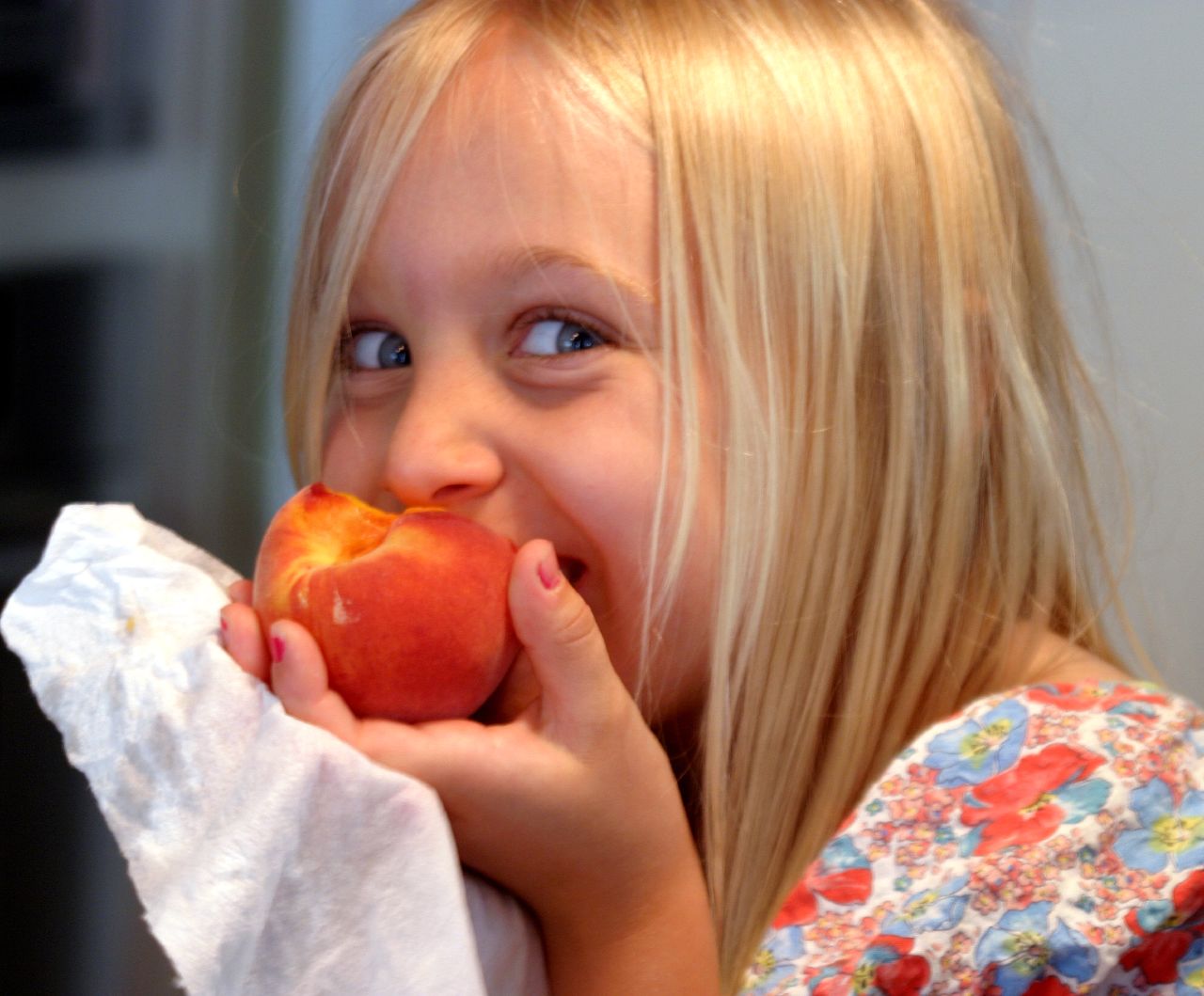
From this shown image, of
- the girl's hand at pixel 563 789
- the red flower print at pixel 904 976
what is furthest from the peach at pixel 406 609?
the red flower print at pixel 904 976

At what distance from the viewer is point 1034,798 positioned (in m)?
0.72

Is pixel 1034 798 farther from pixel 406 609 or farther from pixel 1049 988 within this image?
pixel 406 609

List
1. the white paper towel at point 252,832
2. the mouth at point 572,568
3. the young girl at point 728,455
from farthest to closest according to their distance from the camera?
1. the mouth at point 572,568
2. the young girl at point 728,455
3. the white paper towel at point 252,832

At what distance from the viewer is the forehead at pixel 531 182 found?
2.68ft

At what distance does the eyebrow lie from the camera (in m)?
0.81

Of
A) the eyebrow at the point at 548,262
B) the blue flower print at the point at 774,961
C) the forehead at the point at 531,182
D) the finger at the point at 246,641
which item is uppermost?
the forehead at the point at 531,182

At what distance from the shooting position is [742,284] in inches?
32.6

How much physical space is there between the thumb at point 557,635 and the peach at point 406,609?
2 centimetres

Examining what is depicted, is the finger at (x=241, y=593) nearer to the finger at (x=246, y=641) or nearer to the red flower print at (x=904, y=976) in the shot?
the finger at (x=246, y=641)

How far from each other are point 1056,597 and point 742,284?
0.99 feet

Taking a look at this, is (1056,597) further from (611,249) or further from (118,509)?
(118,509)

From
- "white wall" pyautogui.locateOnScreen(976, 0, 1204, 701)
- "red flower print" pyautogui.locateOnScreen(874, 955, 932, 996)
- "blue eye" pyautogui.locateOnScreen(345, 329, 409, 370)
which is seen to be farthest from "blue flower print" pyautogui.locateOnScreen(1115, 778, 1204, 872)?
"white wall" pyautogui.locateOnScreen(976, 0, 1204, 701)

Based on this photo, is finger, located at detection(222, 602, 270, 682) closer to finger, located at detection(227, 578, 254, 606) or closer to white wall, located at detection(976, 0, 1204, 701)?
finger, located at detection(227, 578, 254, 606)

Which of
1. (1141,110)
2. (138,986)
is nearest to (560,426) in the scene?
(1141,110)
